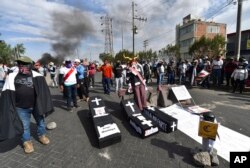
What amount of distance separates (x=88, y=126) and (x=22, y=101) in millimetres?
2102

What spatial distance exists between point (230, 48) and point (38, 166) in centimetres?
5107

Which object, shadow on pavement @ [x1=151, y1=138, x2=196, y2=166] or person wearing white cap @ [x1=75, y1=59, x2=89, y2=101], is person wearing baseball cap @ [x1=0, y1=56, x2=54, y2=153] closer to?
shadow on pavement @ [x1=151, y1=138, x2=196, y2=166]

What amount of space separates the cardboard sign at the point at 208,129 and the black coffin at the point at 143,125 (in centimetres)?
145

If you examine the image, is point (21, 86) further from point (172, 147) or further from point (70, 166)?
point (172, 147)

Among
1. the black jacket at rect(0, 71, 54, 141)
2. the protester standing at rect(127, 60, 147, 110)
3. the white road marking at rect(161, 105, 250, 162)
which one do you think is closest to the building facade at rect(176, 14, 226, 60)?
the protester standing at rect(127, 60, 147, 110)

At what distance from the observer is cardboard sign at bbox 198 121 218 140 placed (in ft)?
10.5

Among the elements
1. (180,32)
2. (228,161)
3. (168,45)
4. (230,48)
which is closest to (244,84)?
(228,161)

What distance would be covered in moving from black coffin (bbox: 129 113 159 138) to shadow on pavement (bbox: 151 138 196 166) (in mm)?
227

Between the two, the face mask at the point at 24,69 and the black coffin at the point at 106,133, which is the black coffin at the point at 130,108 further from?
the face mask at the point at 24,69

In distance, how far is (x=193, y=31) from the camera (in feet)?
187

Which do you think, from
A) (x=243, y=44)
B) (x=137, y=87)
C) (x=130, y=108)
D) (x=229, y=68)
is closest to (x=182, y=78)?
(x=229, y=68)

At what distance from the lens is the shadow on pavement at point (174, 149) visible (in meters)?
3.67

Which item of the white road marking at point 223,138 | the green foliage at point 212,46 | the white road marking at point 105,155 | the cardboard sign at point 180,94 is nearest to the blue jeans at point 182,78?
the cardboard sign at point 180,94

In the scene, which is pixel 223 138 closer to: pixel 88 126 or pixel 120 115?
pixel 120 115
